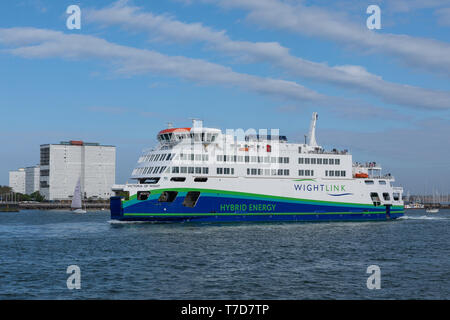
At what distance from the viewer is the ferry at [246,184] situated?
1721 inches

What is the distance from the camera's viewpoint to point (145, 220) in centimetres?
4297

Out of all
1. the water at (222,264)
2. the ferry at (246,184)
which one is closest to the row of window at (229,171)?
the ferry at (246,184)

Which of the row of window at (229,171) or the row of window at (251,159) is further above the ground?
the row of window at (251,159)

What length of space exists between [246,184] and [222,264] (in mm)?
23726

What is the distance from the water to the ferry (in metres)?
4.78

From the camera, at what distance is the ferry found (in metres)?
43.7

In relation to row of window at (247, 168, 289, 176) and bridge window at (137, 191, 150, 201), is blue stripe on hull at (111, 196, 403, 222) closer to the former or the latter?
bridge window at (137, 191, 150, 201)

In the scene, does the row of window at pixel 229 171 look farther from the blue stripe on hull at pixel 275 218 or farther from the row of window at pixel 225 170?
the blue stripe on hull at pixel 275 218

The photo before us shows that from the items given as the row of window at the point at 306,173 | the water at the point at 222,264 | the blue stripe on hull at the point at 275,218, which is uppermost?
the row of window at the point at 306,173

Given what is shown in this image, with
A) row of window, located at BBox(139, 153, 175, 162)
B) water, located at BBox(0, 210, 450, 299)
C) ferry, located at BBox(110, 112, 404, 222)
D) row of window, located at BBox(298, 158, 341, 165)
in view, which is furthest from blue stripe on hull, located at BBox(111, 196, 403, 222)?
row of window, located at BBox(298, 158, 341, 165)

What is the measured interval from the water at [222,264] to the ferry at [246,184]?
478 centimetres
